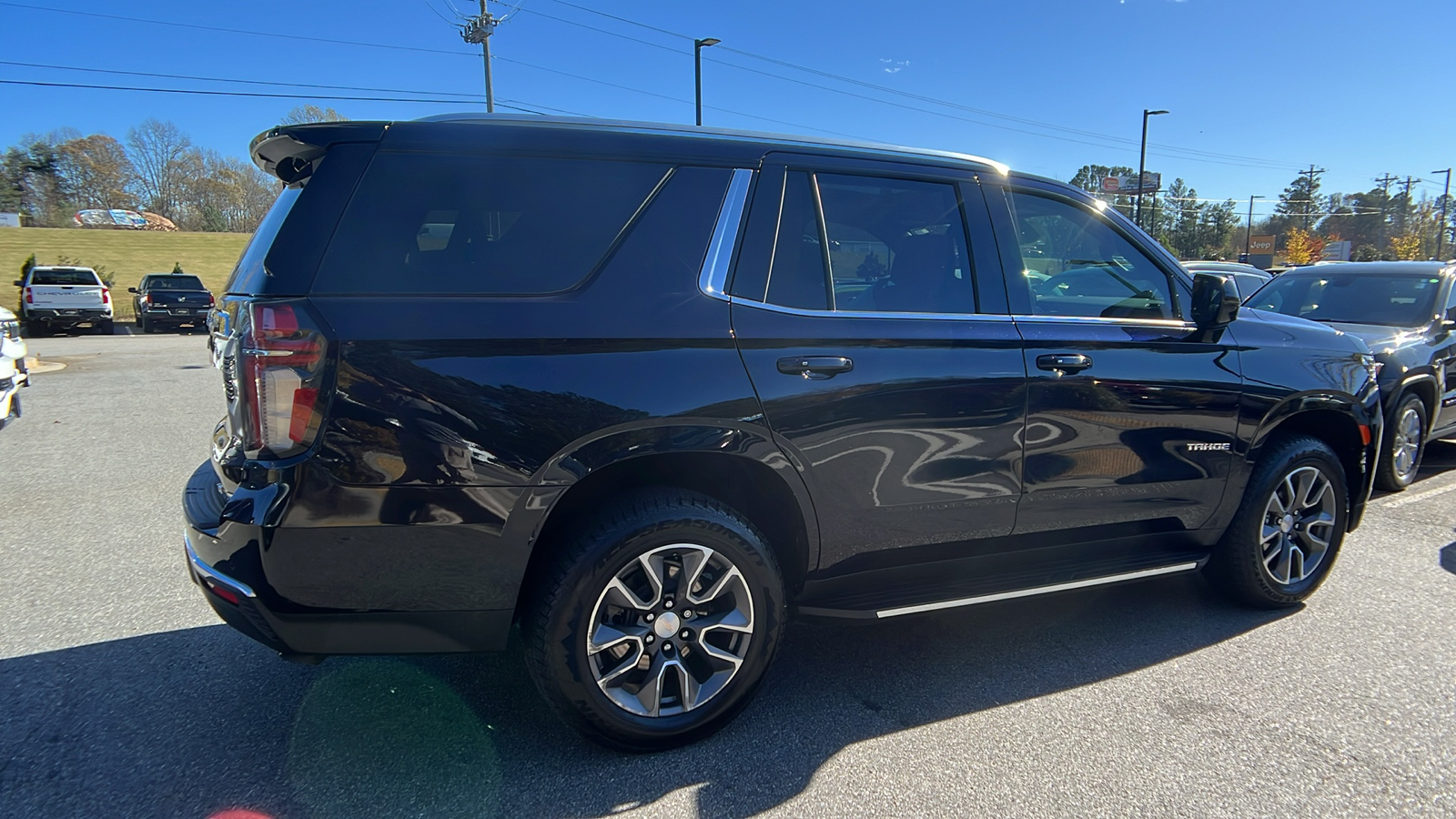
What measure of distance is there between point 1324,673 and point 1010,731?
1.48m

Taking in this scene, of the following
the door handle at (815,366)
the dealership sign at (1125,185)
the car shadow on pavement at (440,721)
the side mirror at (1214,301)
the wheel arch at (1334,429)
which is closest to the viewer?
the car shadow on pavement at (440,721)

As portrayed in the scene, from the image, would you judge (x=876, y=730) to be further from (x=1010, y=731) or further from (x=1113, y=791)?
(x=1113, y=791)

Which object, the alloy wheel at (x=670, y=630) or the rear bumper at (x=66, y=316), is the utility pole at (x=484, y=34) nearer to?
the rear bumper at (x=66, y=316)

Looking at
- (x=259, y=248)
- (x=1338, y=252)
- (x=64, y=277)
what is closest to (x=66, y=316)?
(x=64, y=277)

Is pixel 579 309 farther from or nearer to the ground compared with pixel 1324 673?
farther from the ground

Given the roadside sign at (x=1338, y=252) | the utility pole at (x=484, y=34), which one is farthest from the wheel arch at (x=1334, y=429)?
the roadside sign at (x=1338, y=252)

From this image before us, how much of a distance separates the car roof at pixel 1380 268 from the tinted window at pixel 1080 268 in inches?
207

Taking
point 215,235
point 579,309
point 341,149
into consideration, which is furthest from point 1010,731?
point 215,235

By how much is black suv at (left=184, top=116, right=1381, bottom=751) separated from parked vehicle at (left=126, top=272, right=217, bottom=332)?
24497mm

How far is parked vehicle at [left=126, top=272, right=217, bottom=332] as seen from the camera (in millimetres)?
22680

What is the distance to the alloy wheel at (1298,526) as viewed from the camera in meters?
3.79

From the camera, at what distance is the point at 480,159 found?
7.93 ft

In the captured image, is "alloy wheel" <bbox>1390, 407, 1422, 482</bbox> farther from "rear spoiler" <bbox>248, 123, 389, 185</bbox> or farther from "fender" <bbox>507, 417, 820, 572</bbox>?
"rear spoiler" <bbox>248, 123, 389, 185</bbox>

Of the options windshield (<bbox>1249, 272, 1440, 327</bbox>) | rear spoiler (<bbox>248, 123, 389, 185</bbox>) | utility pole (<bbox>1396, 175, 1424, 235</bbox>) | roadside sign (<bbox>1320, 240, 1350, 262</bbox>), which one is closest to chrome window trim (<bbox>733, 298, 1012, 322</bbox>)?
rear spoiler (<bbox>248, 123, 389, 185</bbox>)
